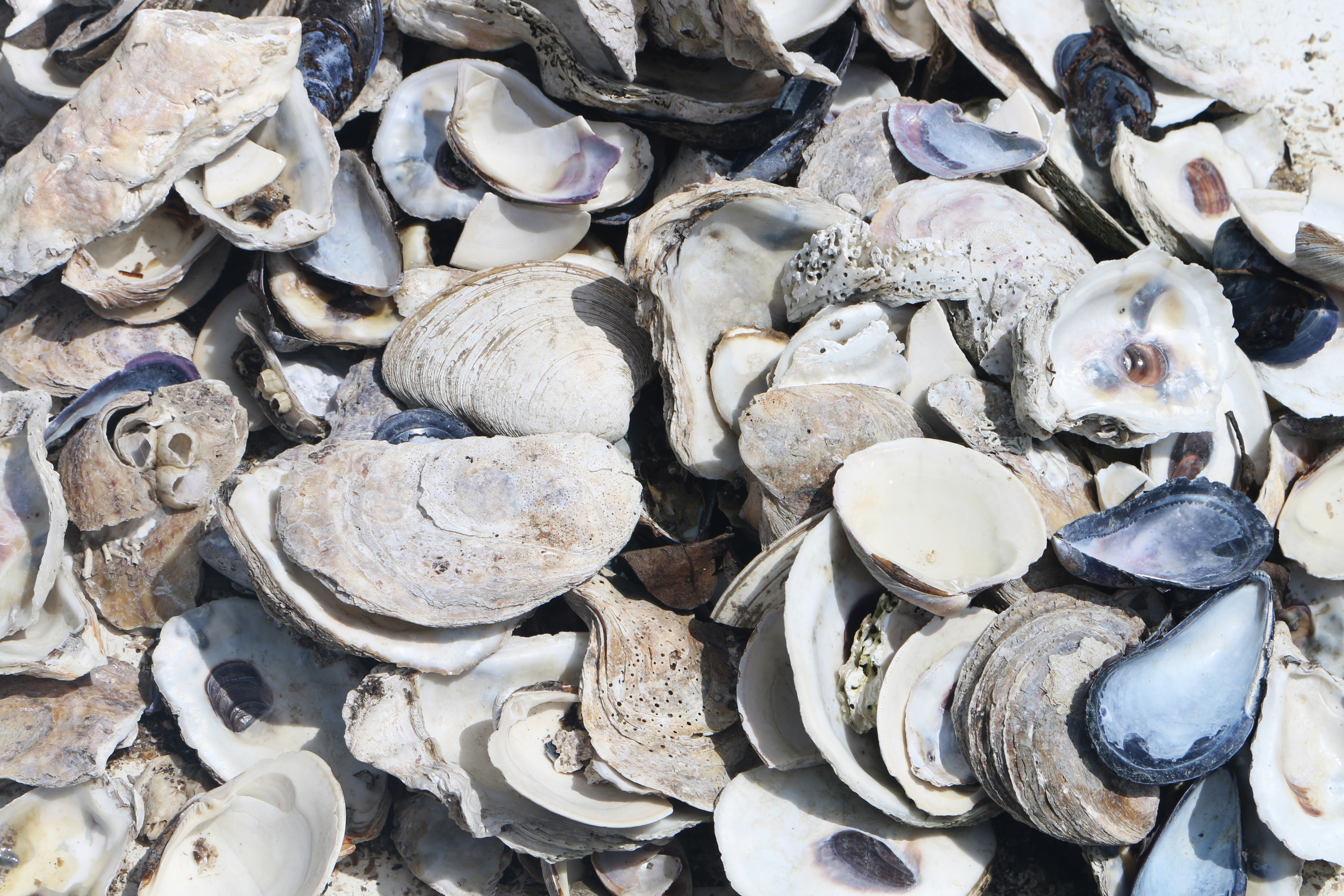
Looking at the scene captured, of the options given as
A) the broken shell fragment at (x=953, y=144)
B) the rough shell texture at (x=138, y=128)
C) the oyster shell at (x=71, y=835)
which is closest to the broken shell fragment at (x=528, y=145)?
the rough shell texture at (x=138, y=128)

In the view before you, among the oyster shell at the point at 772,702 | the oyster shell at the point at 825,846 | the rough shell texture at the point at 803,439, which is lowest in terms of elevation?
the oyster shell at the point at 825,846

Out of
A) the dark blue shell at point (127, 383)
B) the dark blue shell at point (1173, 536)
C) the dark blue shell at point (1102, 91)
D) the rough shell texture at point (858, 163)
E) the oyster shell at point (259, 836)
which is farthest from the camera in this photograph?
the dark blue shell at point (1102, 91)

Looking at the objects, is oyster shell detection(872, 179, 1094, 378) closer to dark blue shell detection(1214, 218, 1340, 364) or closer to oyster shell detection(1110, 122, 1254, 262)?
oyster shell detection(1110, 122, 1254, 262)

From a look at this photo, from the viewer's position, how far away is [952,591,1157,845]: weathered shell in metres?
1.83

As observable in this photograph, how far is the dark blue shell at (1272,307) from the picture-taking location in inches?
92.7

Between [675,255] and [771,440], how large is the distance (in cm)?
59

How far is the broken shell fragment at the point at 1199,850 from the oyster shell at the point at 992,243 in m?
1.09

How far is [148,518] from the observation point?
8.06 feet

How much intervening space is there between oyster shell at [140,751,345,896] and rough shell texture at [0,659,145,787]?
273 millimetres

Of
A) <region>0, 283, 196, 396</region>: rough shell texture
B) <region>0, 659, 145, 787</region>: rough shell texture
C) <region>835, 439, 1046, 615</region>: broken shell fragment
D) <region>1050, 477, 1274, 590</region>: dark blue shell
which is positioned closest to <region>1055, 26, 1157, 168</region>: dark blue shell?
<region>1050, 477, 1274, 590</region>: dark blue shell

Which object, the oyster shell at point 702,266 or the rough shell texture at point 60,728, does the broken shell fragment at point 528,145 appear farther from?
the rough shell texture at point 60,728

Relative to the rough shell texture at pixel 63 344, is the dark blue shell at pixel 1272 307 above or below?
above

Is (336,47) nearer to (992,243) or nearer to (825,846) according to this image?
(992,243)

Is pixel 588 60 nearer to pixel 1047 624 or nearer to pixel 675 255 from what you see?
pixel 675 255
